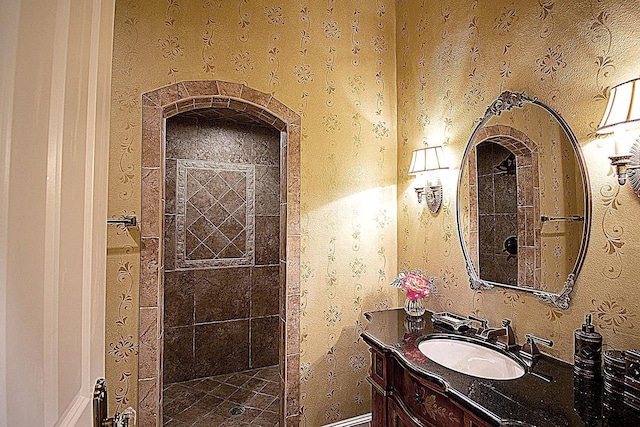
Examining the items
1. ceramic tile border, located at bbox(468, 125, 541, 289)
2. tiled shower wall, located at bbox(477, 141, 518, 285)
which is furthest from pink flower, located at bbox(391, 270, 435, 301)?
ceramic tile border, located at bbox(468, 125, 541, 289)

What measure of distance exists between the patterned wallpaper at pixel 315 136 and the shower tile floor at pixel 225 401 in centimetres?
86

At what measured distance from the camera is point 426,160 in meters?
2.46

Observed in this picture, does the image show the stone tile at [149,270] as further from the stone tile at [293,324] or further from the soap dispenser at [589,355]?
the soap dispenser at [589,355]

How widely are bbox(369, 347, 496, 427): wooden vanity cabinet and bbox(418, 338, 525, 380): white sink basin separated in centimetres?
20

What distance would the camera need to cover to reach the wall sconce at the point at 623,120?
1.35 m

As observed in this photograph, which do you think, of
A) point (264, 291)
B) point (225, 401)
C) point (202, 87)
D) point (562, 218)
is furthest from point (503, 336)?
point (264, 291)

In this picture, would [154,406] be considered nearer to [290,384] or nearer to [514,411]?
[290,384]

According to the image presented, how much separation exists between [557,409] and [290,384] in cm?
169

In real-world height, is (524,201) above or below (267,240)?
above

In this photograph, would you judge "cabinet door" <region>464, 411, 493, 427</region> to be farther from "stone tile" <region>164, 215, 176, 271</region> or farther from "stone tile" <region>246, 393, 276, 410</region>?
"stone tile" <region>164, 215, 176, 271</region>

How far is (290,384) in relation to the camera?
99.8 inches

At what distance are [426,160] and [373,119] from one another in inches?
23.7

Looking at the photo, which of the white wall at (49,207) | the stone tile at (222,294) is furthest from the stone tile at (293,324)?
the white wall at (49,207)

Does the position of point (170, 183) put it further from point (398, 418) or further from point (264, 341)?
point (398, 418)
